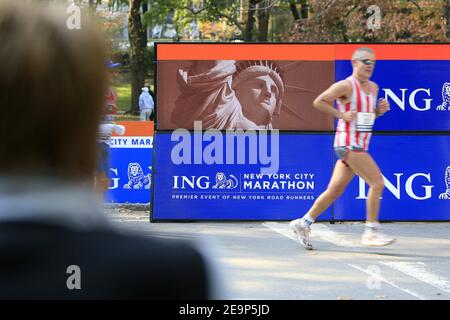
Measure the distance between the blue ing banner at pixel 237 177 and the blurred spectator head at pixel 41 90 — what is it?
866 centimetres

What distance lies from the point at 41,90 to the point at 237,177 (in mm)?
8805

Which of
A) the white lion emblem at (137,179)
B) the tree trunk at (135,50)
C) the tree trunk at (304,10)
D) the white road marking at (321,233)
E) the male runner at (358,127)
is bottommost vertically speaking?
the white road marking at (321,233)

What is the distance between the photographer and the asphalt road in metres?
6.39

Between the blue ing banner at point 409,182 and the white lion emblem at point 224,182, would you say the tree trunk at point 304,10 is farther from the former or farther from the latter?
the white lion emblem at point 224,182

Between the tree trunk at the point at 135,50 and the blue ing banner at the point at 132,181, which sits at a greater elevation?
the tree trunk at the point at 135,50

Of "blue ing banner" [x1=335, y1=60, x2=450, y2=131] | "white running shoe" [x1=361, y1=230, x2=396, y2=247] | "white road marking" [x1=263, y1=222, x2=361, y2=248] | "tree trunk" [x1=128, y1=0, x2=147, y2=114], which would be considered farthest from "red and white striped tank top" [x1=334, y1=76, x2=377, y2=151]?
"tree trunk" [x1=128, y1=0, x2=147, y2=114]

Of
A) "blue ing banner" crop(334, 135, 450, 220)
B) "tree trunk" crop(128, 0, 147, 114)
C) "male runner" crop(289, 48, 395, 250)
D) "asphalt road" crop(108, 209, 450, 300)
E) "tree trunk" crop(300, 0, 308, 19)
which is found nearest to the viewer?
"asphalt road" crop(108, 209, 450, 300)

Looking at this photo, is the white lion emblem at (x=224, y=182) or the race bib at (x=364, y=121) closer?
the race bib at (x=364, y=121)

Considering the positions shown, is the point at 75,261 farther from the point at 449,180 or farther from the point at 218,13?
the point at 218,13

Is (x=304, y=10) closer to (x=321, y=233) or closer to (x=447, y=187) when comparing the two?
(x=447, y=187)

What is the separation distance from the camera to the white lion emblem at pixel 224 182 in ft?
33.8

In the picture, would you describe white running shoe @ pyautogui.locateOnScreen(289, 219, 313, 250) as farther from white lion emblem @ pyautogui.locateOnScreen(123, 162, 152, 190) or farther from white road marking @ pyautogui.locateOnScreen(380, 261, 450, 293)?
white lion emblem @ pyautogui.locateOnScreen(123, 162, 152, 190)

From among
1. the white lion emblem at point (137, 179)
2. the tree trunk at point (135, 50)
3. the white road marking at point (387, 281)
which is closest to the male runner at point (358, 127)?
the white road marking at point (387, 281)
